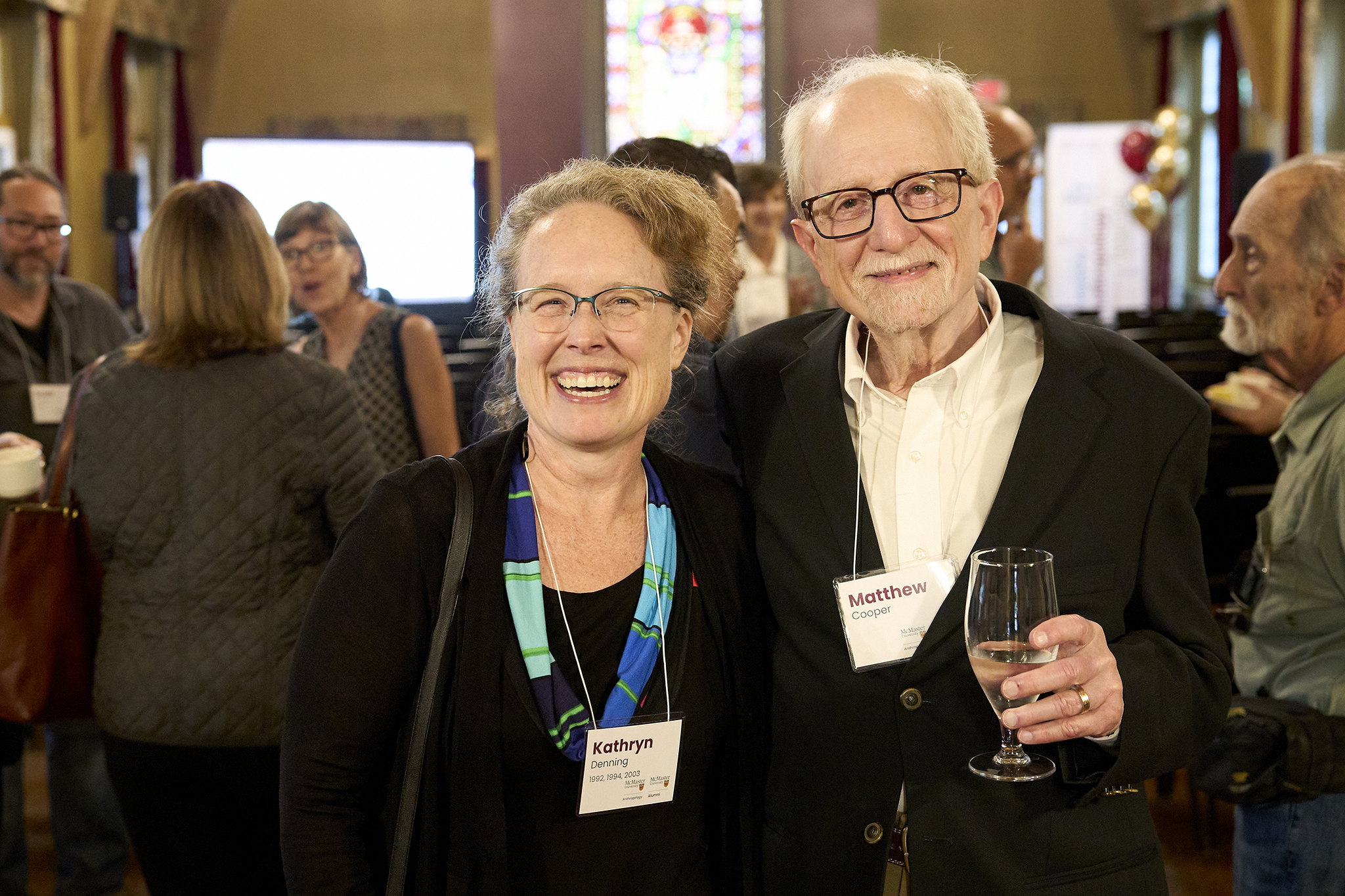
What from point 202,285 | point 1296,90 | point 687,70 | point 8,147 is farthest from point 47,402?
point 687,70

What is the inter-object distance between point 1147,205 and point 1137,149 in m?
0.94

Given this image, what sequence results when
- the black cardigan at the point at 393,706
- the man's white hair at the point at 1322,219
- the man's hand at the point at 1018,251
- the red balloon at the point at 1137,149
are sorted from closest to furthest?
the black cardigan at the point at 393,706
the man's white hair at the point at 1322,219
the man's hand at the point at 1018,251
the red balloon at the point at 1137,149

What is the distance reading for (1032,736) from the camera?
140 cm

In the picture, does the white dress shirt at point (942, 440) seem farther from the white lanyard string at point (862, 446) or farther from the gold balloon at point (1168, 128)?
the gold balloon at point (1168, 128)

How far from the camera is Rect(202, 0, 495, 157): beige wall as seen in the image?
14523 mm

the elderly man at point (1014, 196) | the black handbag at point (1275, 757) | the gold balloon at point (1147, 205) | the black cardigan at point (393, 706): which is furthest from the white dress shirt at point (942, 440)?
the gold balloon at point (1147, 205)

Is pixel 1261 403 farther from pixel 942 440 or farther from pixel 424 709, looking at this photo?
pixel 424 709

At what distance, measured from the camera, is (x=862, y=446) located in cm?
177

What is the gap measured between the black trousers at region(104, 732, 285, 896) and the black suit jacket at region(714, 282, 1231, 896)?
1220 mm

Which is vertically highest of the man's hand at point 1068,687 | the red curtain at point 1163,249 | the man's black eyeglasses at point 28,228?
the red curtain at point 1163,249

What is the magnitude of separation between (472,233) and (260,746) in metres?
7.61

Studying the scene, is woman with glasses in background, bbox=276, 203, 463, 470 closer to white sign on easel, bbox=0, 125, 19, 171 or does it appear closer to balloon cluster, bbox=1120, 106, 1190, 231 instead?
white sign on easel, bbox=0, 125, 19, 171

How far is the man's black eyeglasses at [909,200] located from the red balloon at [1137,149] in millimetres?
12408

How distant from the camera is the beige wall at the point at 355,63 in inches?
572
